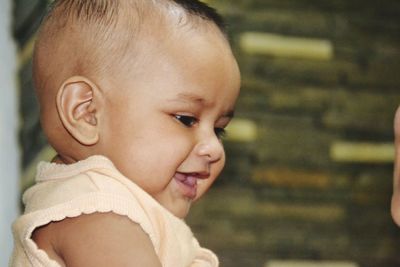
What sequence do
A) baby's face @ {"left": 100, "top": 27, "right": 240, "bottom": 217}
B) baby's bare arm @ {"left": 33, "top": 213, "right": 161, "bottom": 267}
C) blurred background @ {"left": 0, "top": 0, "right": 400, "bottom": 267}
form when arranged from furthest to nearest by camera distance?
blurred background @ {"left": 0, "top": 0, "right": 400, "bottom": 267}, baby's face @ {"left": 100, "top": 27, "right": 240, "bottom": 217}, baby's bare arm @ {"left": 33, "top": 213, "right": 161, "bottom": 267}

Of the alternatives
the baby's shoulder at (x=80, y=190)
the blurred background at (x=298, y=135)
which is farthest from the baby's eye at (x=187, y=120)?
the blurred background at (x=298, y=135)

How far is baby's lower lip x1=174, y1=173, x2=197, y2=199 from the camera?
103 cm

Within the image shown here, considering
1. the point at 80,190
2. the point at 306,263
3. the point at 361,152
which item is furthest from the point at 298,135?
the point at 80,190

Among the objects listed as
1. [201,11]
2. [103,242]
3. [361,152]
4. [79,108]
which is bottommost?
[361,152]

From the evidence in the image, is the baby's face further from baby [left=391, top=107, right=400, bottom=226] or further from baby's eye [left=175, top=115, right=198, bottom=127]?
baby [left=391, top=107, right=400, bottom=226]

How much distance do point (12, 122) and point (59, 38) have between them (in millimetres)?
1442

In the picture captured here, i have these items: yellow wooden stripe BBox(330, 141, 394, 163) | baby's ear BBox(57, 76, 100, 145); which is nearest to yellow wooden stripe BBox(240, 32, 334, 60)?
yellow wooden stripe BBox(330, 141, 394, 163)

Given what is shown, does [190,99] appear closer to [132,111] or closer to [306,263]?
[132,111]

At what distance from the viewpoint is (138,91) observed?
0.99 meters

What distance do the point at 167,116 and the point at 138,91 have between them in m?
0.05

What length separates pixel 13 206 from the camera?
7.86 ft

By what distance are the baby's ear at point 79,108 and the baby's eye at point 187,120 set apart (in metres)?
0.10

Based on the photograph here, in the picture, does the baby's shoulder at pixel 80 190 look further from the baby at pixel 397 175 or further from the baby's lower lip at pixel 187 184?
the baby at pixel 397 175

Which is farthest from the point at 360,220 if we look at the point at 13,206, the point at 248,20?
the point at 13,206
